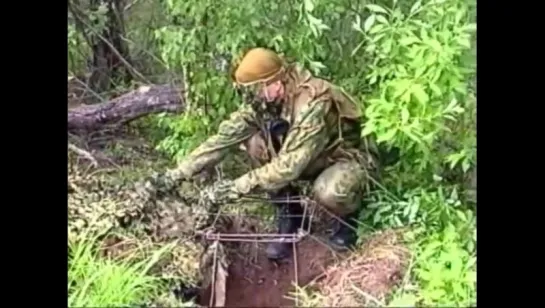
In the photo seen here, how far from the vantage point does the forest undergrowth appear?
53.3 inches

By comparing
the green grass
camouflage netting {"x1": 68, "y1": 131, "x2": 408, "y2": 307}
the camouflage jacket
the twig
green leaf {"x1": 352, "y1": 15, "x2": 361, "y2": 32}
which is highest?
green leaf {"x1": 352, "y1": 15, "x2": 361, "y2": 32}

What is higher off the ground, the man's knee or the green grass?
the man's knee

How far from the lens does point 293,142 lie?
53.8 inches

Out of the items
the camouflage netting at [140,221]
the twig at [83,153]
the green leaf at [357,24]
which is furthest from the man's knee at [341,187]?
the twig at [83,153]

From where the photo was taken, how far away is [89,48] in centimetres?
136

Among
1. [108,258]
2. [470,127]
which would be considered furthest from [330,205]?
[108,258]

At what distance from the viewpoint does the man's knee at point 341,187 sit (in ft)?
4.46

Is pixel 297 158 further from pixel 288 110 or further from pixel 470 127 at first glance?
pixel 470 127

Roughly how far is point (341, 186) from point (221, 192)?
19 cm

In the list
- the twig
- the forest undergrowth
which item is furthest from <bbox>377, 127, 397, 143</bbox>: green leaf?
the twig

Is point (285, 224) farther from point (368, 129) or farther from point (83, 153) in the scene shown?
point (83, 153)

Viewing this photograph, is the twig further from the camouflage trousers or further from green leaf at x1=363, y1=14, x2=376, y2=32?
green leaf at x1=363, y1=14, x2=376, y2=32

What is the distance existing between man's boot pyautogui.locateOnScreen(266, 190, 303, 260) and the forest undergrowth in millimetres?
78

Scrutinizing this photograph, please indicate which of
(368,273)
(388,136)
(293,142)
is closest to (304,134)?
(293,142)
